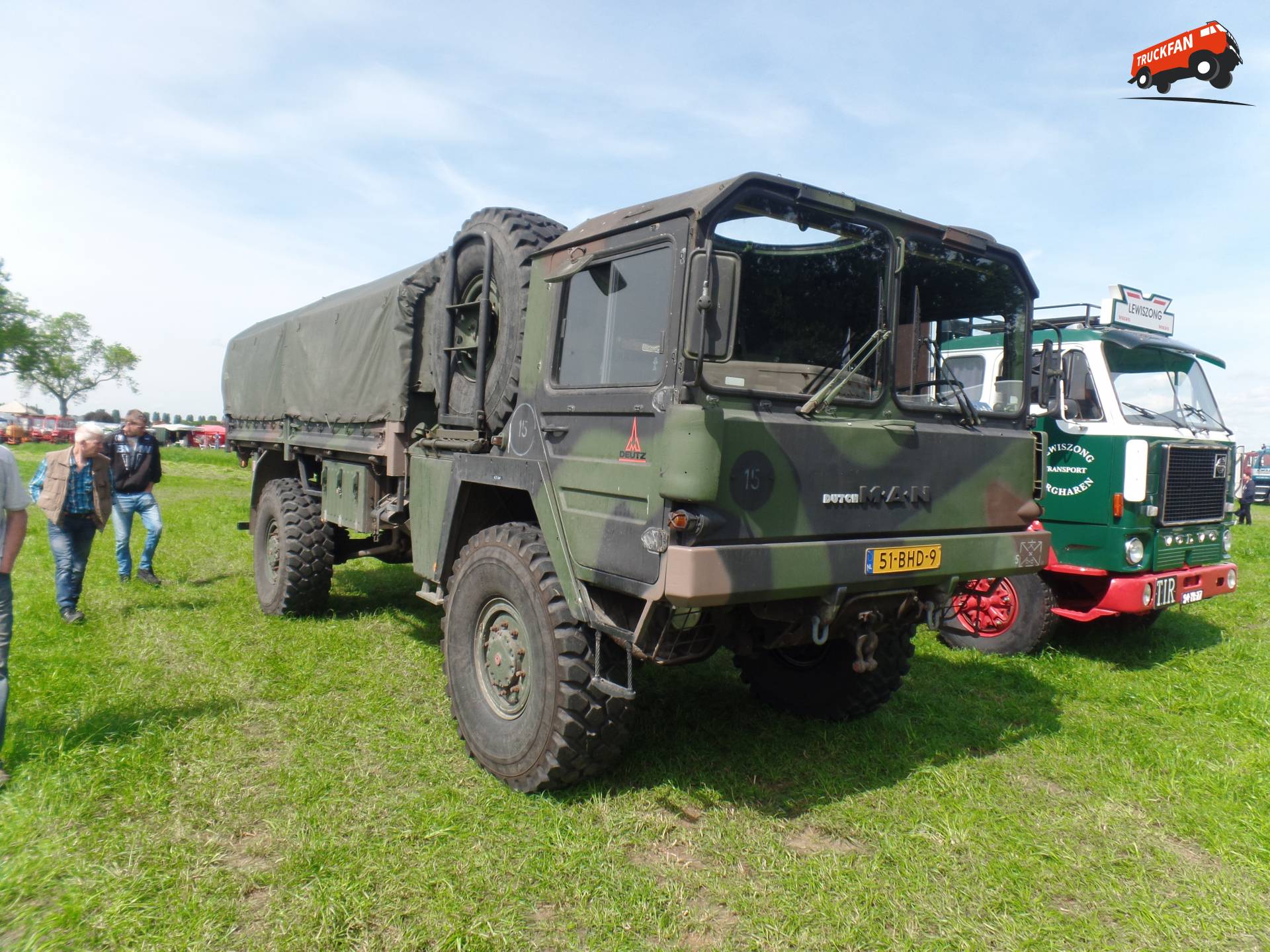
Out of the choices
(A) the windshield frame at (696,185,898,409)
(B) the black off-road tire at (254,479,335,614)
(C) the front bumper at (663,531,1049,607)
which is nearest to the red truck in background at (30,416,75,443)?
(B) the black off-road tire at (254,479,335,614)

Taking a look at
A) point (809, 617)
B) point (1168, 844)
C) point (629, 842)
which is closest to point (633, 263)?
point (809, 617)

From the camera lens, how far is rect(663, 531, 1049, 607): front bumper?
3.08m

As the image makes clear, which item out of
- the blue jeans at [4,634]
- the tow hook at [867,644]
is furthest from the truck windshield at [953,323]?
the blue jeans at [4,634]

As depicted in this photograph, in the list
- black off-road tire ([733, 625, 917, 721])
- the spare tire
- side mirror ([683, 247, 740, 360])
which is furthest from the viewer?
black off-road tire ([733, 625, 917, 721])

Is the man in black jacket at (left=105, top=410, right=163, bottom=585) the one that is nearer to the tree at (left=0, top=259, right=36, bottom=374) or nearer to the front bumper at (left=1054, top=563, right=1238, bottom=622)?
the front bumper at (left=1054, top=563, right=1238, bottom=622)

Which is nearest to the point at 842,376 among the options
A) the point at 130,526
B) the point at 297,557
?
the point at 297,557

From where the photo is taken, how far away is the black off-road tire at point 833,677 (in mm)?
4625

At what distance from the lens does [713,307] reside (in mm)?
3053

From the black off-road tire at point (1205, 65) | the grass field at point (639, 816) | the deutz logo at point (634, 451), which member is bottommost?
the grass field at point (639, 816)

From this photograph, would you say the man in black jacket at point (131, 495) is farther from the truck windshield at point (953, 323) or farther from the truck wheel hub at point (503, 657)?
the truck windshield at point (953, 323)

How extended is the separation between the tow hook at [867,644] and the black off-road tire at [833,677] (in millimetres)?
458

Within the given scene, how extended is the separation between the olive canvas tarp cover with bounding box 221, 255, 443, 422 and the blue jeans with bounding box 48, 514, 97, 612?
1759 millimetres

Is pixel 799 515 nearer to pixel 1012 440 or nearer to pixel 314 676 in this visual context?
pixel 1012 440

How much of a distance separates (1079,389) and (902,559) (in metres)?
3.62
